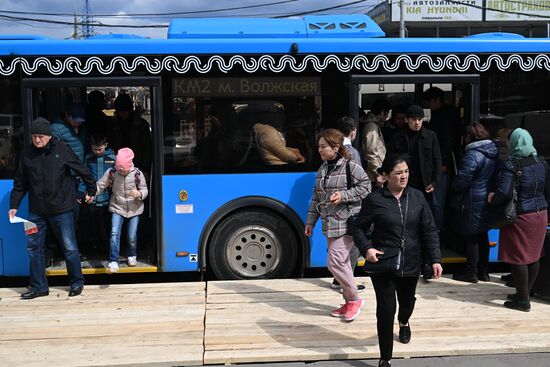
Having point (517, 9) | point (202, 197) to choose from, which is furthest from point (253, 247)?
point (517, 9)

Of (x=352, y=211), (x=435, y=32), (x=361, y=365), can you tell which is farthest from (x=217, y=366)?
(x=435, y=32)

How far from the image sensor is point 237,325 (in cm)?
533

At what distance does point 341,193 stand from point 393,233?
3.27 ft

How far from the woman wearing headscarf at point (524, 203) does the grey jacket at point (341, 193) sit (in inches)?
53.5

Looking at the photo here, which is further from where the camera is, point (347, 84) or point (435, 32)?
point (435, 32)

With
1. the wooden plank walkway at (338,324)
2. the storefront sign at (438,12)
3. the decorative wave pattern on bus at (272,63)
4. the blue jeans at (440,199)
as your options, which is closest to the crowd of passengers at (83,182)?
the decorative wave pattern on bus at (272,63)

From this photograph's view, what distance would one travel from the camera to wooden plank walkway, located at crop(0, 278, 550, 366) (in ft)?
15.5

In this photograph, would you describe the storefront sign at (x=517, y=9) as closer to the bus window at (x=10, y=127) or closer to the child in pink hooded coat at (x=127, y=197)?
the child in pink hooded coat at (x=127, y=197)

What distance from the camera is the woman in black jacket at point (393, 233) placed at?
4227mm

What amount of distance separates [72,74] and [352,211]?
3184mm

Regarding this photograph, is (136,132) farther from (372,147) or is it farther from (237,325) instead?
(237,325)

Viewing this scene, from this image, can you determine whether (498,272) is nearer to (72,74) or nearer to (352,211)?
(352,211)

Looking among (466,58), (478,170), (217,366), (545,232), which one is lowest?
(217,366)

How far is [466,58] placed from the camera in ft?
21.5
